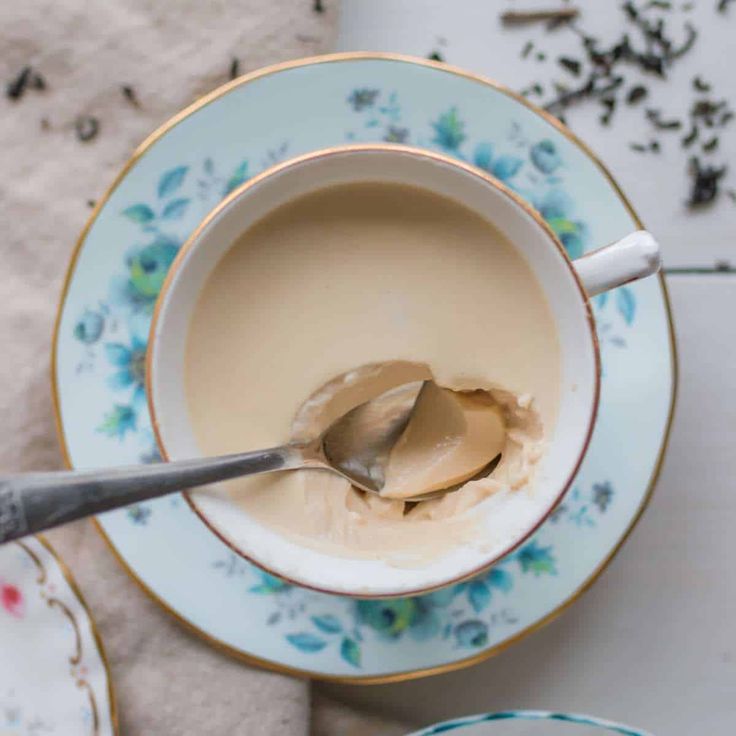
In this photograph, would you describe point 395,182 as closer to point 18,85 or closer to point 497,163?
point 497,163

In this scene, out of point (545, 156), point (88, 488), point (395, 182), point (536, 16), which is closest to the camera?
point (88, 488)

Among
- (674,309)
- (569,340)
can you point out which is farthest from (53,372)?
(674,309)

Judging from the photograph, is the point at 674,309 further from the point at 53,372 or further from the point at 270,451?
the point at 53,372

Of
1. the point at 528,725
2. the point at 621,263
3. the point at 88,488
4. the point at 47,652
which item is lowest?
the point at 528,725

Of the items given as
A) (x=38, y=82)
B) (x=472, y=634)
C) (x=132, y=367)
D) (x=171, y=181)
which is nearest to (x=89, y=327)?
(x=132, y=367)

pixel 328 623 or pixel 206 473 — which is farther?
pixel 328 623

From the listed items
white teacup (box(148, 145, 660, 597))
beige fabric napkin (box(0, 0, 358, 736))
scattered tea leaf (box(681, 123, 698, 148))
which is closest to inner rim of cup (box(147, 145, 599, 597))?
white teacup (box(148, 145, 660, 597))

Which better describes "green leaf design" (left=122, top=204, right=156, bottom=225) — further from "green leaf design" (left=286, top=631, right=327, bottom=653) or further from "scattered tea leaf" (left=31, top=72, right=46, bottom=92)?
"green leaf design" (left=286, top=631, right=327, bottom=653)

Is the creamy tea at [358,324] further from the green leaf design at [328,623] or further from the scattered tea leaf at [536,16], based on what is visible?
the scattered tea leaf at [536,16]
